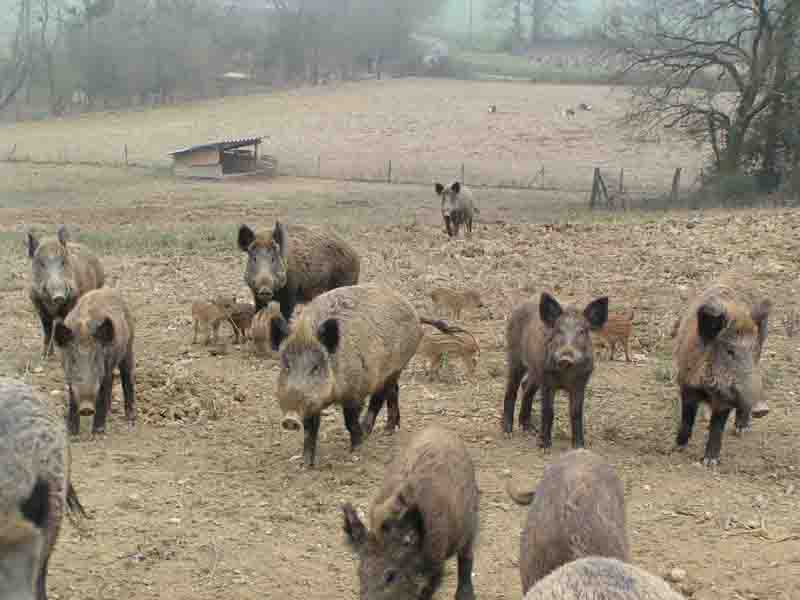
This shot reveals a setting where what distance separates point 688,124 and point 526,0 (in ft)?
268

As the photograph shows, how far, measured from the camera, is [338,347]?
8.05 meters

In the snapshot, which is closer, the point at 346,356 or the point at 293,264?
the point at 346,356

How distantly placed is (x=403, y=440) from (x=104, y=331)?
8.71ft

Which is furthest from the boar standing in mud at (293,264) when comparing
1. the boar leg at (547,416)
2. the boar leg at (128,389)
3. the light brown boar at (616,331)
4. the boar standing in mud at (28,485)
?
the boar standing in mud at (28,485)

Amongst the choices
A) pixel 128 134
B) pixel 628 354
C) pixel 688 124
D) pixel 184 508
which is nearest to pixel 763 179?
pixel 688 124

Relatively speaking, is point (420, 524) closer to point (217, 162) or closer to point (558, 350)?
point (558, 350)

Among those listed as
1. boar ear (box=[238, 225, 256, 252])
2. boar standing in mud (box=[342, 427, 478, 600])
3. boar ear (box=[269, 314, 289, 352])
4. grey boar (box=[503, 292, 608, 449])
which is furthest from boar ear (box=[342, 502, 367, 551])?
boar ear (box=[238, 225, 256, 252])

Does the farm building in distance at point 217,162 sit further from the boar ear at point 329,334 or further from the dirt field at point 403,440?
the boar ear at point 329,334

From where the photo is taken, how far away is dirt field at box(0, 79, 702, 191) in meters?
42.6

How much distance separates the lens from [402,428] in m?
9.15

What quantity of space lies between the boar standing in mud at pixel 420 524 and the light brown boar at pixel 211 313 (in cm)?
544

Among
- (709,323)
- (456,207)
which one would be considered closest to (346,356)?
(709,323)

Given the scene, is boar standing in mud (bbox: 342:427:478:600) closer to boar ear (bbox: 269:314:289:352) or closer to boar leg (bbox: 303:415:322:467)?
boar leg (bbox: 303:415:322:467)

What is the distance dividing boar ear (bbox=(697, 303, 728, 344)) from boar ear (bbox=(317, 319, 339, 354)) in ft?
9.93
